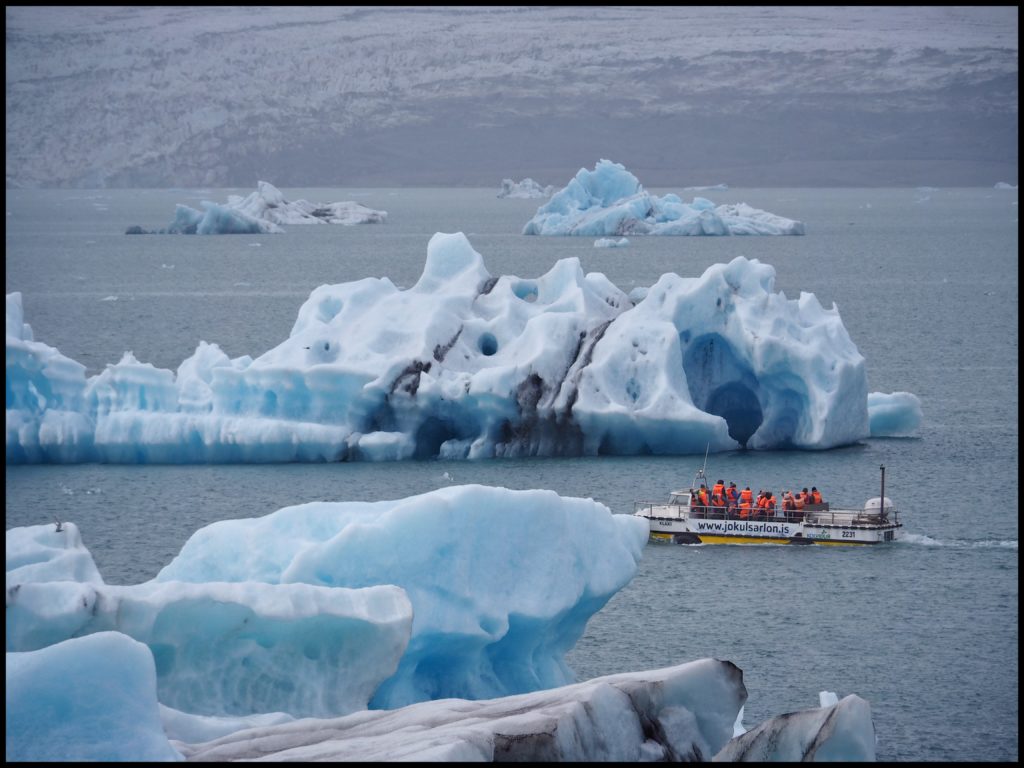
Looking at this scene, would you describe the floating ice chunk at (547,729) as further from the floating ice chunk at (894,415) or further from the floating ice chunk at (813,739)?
the floating ice chunk at (894,415)

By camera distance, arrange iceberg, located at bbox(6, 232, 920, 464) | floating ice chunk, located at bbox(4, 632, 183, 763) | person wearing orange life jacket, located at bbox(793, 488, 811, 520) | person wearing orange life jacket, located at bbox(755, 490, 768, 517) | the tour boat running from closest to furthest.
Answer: floating ice chunk, located at bbox(4, 632, 183, 763) < the tour boat < person wearing orange life jacket, located at bbox(793, 488, 811, 520) < person wearing orange life jacket, located at bbox(755, 490, 768, 517) < iceberg, located at bbox(6, 232, 920, 464)

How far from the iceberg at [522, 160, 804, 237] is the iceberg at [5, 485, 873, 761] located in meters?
66.0

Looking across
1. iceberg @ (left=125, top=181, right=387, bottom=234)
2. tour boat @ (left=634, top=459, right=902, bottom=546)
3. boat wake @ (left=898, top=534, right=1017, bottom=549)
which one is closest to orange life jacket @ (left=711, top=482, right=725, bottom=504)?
tour boat @ (left=634, top=459, right=902, bottom=546)

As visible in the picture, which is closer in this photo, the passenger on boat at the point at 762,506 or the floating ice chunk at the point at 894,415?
the passenger on boat at the point at 762,506

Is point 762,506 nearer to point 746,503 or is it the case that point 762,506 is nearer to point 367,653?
point 746,503

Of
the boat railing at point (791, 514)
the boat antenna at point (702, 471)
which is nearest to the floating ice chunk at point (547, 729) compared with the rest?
the boat railing at point (791, 514)

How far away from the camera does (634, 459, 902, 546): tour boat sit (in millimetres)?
29906

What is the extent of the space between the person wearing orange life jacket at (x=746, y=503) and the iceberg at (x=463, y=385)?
4398 millimetres

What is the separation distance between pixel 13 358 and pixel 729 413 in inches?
568

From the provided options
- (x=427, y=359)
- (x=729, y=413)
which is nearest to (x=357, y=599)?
(x=427, y=359)

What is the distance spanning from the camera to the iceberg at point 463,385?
34.5 metres

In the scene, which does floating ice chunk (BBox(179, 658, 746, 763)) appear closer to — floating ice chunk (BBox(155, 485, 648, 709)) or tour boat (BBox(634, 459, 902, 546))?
floating ice chunk (BBox(155, 485, 648, 709))

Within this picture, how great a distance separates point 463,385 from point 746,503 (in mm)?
6423

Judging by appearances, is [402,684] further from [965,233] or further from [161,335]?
[965,233]
